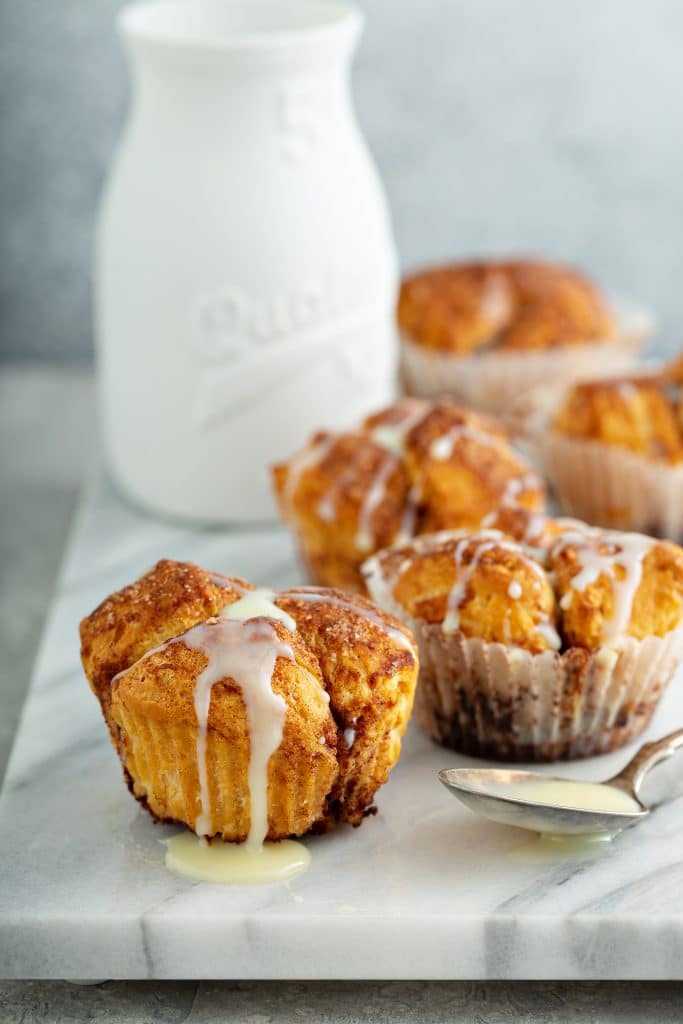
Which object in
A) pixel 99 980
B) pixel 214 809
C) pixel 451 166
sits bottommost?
pixel 99 980

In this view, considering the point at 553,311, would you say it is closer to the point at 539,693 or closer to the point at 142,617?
the point at 539,693

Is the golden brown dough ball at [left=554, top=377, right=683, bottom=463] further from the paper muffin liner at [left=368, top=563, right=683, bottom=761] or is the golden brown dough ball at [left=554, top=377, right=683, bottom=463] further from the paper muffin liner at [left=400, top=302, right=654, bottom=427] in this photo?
the paper muffin liner at [left=368, top=563, right=683, bottom=761]

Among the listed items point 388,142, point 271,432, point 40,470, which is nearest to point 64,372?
point 40,470

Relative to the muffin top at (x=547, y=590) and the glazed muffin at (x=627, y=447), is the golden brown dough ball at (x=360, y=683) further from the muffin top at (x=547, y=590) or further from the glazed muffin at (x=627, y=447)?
the glazed muffin at (x=627, y=447)

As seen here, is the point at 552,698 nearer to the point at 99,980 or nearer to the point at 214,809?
the point at 214,809

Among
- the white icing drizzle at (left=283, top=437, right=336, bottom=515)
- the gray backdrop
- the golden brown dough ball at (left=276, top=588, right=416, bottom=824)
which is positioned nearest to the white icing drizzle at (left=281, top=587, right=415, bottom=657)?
the golden brown dough ball at (left=276, top=588, right=416, bottom=824)

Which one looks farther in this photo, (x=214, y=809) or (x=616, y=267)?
(x=616, y=267)
